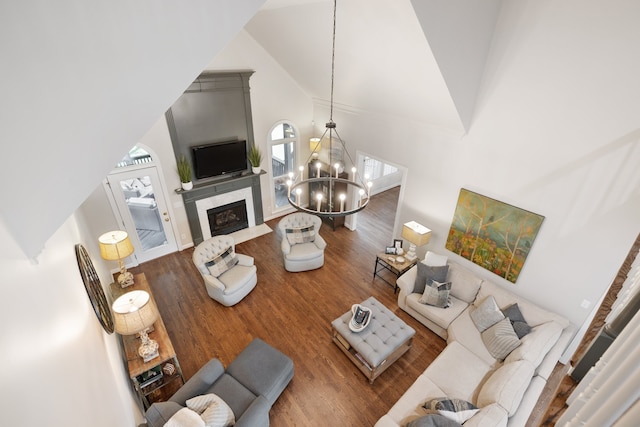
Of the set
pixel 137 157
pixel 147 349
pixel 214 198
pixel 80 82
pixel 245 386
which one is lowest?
pixel 245 386

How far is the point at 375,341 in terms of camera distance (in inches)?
158

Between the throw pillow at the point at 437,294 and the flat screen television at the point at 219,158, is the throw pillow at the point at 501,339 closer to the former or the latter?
the throw pillow at the point at 437,294

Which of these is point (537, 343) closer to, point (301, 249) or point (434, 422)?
point (434, 422)

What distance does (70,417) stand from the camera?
60.0 inches

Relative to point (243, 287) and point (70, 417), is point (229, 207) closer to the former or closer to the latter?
point (243, 287)

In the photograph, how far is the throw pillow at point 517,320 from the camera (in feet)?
12.8

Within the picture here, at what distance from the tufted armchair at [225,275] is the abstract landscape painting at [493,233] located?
11.8 feet

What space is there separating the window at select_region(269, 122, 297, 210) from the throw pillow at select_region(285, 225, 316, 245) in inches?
70.2

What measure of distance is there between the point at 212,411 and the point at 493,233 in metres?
4.27

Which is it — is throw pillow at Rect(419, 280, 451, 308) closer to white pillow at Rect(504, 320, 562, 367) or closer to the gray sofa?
white pillow at Rect(504, 320, 562, 367)

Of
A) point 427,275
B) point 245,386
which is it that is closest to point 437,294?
point 427,275

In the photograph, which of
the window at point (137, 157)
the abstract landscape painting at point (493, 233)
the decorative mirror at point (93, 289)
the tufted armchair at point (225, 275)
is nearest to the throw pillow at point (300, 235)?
the tufted armchair at point (225, 275)

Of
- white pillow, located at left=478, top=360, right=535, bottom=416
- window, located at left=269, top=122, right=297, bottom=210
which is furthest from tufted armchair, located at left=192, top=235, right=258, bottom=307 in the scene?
white pillow, located at left=478, top=360, right=535, bottom=416

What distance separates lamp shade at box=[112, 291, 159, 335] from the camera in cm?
296
